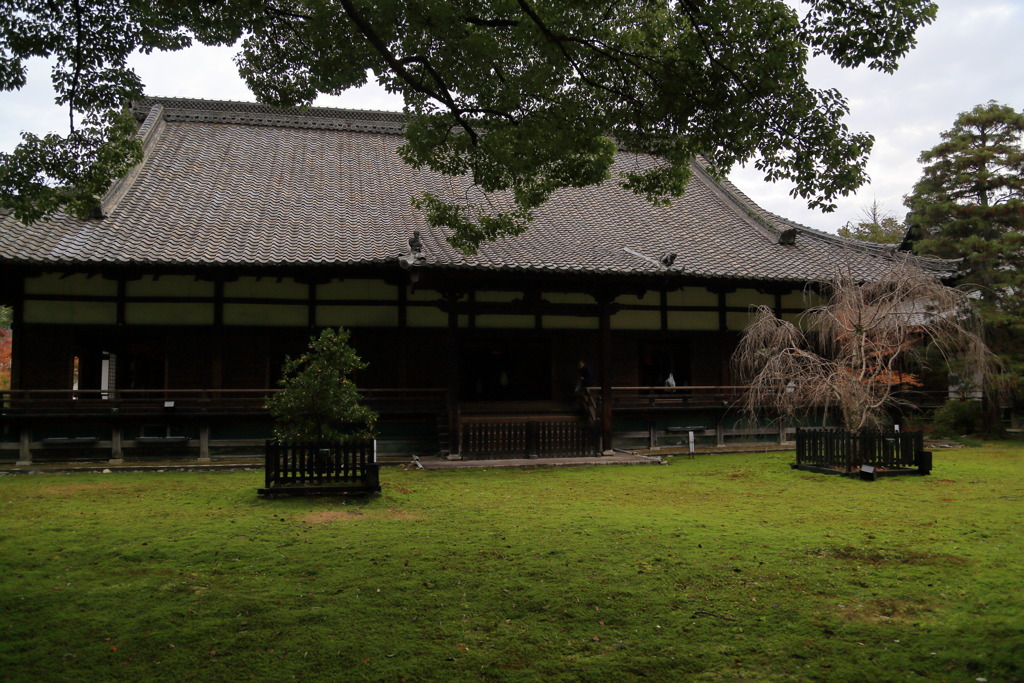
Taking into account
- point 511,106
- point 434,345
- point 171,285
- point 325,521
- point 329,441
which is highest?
point 511,106

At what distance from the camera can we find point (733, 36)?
7043 mm

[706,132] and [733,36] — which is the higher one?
[733,36]

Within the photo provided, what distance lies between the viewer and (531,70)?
8.27m

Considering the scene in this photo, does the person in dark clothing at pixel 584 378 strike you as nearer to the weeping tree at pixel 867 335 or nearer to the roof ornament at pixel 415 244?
the weeping tree at pixel 867 335

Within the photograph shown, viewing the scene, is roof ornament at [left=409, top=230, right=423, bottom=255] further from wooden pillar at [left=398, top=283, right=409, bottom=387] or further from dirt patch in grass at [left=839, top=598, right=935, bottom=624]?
dirt patch in grass at [left=839, top=598, right=935, bottom=624]

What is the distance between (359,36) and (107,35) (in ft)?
8.63

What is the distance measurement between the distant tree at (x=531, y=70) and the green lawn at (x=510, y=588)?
3616 mm

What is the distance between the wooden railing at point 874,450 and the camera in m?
12.8

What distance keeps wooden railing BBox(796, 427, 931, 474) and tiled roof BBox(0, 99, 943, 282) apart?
4480 millimetres

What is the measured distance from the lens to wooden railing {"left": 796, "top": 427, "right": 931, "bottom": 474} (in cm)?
1278

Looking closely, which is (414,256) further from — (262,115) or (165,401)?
(262,115)

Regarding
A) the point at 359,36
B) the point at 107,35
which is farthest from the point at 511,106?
the point at 107,35

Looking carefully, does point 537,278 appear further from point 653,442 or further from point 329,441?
point 329,441

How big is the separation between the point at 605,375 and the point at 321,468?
7.40 meters
